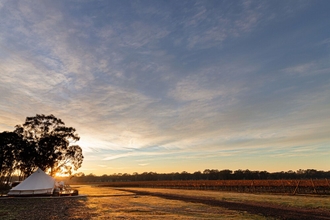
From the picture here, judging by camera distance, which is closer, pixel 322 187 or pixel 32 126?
pixel 322 187

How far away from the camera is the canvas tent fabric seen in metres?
33.3

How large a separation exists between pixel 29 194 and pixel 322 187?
49954mm

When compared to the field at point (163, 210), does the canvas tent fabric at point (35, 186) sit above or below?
above

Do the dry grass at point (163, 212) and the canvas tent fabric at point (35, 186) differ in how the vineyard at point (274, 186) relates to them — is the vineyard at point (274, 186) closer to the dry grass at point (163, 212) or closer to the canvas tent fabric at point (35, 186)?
the dry grass at point (163, 212)

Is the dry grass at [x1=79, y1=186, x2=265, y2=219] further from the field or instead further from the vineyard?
the vineyard

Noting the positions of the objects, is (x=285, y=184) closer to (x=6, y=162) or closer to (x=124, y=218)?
(x=124, y=218)

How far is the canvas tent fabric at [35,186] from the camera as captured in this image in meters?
33.3

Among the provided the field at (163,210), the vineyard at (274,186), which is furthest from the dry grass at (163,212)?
the vineyard at (274,186)

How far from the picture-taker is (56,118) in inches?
2044

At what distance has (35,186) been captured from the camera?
1350 inches

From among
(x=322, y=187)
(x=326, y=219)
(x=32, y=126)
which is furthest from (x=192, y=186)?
(x=326, y=219)

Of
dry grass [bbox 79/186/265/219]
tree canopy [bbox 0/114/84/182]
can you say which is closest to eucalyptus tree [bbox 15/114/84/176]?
tree canopy [bbox 0/114/84/182]

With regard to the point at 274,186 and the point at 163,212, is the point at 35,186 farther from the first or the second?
the point at 274,186

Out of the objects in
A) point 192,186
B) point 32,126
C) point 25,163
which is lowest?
point 192,186
